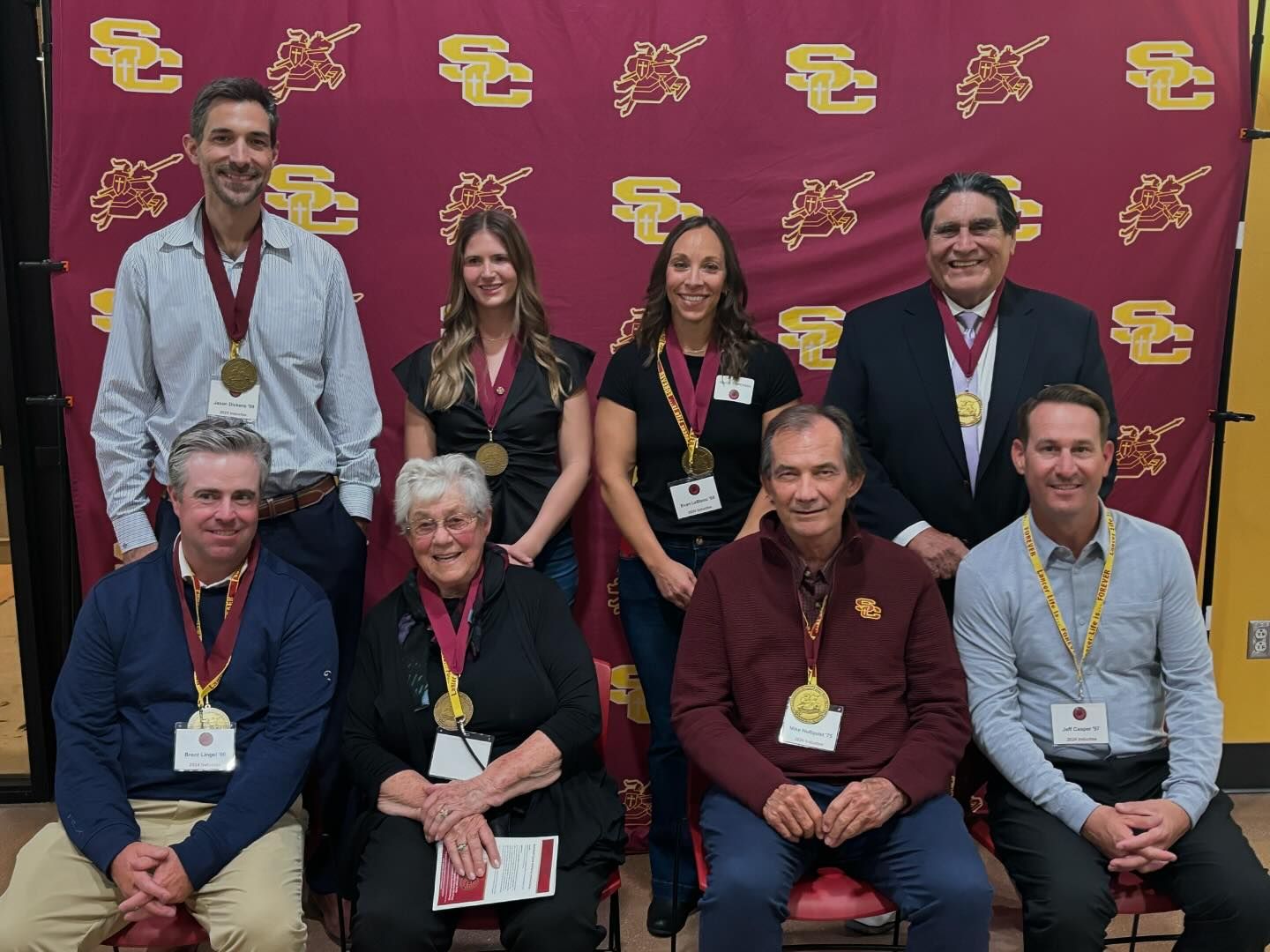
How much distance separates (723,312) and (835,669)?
3.55ft

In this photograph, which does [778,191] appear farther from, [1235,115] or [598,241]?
[1235,115]

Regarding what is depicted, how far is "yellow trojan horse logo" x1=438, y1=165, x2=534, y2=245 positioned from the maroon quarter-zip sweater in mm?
1532

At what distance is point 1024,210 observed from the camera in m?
3.40

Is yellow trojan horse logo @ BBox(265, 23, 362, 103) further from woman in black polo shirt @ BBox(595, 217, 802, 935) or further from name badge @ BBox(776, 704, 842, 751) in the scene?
name badge @ BBox(776, 704, 842, 751)

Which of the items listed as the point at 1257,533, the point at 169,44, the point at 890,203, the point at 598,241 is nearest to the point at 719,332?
the point at 598,241

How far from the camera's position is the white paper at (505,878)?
7.07 ft

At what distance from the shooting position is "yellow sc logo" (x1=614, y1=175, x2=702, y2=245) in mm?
3314

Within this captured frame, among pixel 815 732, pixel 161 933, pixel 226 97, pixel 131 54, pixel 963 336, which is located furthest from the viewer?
pixel 131 54

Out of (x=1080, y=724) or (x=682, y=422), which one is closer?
(x=1080, y=724)

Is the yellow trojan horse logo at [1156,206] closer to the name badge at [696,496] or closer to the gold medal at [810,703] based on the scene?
the name badge at [696,496]

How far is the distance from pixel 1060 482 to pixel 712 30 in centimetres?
182

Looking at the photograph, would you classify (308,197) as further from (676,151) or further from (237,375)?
(676,151)

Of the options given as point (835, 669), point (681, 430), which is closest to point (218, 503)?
point (681, 430)

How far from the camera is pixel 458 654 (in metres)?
2.38
